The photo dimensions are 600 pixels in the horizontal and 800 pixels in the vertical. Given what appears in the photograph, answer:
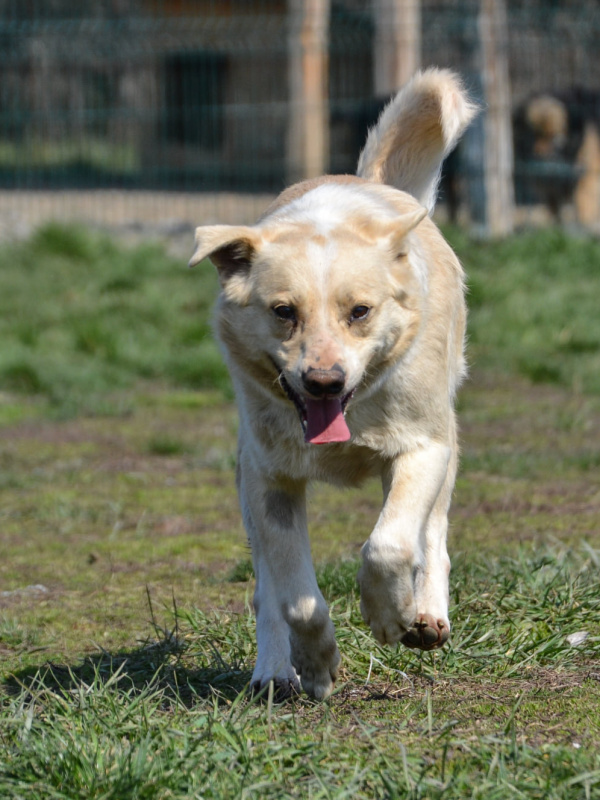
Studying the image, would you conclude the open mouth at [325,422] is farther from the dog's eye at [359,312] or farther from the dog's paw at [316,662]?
the dog's paw at [316,662]

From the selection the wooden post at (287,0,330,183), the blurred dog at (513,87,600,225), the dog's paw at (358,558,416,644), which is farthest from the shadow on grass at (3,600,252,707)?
the wooden post at (287,0,330,183)

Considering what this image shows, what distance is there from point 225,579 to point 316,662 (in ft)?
4.52

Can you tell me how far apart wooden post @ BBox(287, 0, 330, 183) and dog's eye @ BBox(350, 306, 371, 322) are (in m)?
9.79

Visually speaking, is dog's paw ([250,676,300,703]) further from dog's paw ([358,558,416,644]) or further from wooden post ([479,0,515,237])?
wooden post ([479,0,515,237])

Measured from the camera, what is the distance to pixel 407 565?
314 centimetres

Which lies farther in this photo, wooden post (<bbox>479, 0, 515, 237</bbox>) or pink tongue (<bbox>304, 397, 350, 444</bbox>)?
wooden post (<bbox>479, 0, 515, 237</bbox>)

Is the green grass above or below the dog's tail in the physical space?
below

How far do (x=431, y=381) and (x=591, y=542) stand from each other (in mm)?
1624

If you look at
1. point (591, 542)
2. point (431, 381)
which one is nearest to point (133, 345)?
point (591, 542)

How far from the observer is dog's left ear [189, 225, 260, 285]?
11.0 feet

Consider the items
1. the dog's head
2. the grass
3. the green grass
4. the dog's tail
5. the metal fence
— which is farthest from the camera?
the metal fence

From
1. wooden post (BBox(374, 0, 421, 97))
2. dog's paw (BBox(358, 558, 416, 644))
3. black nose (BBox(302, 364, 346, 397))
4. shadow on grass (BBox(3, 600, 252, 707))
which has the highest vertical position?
wooden post (BBox(374, 0, 421, 97))

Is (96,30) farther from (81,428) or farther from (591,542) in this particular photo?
(591,542)

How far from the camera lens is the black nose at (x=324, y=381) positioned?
→ 3.05 m
